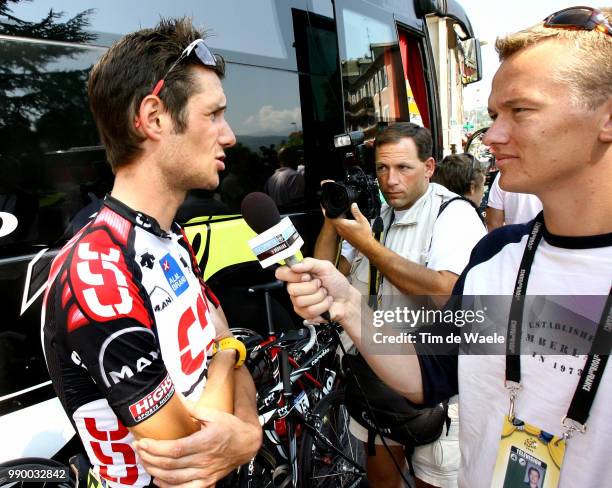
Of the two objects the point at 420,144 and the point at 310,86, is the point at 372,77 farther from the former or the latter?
the point at 420,144

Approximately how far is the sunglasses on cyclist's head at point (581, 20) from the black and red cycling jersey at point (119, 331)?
116 cm

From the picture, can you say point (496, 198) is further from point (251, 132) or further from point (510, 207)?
point (251, 132)

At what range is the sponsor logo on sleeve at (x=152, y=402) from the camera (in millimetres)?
1033

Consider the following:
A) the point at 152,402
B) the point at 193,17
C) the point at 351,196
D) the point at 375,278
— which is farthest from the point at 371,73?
the point at 152,402

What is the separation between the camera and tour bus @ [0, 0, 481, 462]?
5.22 feet

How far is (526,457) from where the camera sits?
1083mm

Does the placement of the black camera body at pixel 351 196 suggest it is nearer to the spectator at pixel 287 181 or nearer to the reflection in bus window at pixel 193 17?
the spectator at pixel 287 181

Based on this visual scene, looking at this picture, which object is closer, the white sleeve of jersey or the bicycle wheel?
the bicycle wheel

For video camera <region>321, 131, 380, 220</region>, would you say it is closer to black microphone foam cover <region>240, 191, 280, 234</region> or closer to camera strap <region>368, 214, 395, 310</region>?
camera strap <region>368, 214, 395, 310</region>

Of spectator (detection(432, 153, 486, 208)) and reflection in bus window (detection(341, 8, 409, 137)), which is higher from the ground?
reflection in bus window (detection(341, 8, 409, 137))

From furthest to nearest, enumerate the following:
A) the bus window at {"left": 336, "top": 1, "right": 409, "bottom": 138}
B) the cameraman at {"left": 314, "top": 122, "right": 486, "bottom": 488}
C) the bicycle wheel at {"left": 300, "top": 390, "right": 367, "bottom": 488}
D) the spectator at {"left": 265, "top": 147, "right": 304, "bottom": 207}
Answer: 1. the bus window at {"left": 336, "top": 1, "right": 409, "bottom": 138}
2. the spectator at {"left": 265, "top": 147, "right": 304, "bottom": 207}
3. the bicycle wheel at {"left": 300, "top": 390, "right": 367, "bottom": 488}
4. the cameraman at {"left": 314, "top": 122, "right": 486, "bottom": 488}

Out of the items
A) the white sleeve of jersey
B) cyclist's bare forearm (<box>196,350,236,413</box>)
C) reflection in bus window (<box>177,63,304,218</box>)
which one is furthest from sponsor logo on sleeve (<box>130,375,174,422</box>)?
the white sleeve of jersey

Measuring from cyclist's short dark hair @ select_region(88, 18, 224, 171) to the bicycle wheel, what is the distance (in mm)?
1799

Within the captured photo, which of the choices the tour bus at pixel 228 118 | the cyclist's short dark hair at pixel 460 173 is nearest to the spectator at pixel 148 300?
the tour bus at pixel 228 118
